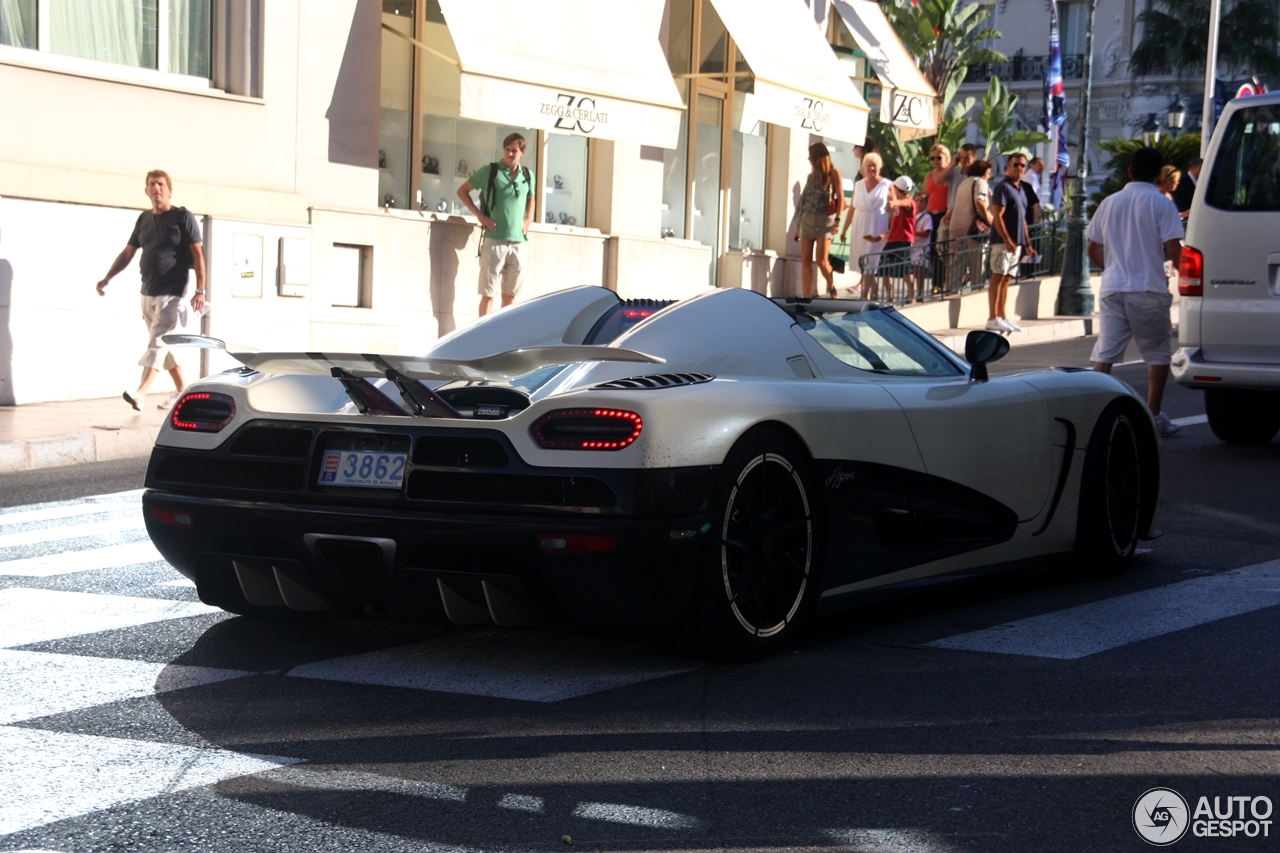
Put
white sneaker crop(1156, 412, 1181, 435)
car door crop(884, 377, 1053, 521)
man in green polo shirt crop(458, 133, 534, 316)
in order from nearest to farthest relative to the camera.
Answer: car door crop(884, 377, 1053, 521) → white sneaker crop(1156, 412, 1181, 435) → man in green polo shirt crop(458, 133, 534, 316)

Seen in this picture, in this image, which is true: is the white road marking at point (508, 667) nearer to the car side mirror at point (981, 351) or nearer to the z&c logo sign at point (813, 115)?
the car side mirror at point (981, 351)

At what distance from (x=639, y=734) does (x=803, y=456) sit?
122cm

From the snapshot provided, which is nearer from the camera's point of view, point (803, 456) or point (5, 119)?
point (803, 456)

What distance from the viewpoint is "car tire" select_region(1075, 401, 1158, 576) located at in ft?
21.6

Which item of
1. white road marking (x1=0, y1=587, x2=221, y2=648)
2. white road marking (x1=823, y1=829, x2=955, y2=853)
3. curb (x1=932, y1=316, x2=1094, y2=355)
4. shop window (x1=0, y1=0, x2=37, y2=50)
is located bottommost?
white road marking (x1=0, y1=587, x2=221, y2=648)

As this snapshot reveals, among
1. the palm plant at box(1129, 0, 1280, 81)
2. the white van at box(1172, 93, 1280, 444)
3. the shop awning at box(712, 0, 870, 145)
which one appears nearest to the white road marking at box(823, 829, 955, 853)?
the white van at box(1172, 93, 1280, 444)

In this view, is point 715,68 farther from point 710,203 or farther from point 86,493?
point 86,493

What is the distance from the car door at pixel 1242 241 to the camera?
10.5m

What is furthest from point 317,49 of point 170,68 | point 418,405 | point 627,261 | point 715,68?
point 418,405

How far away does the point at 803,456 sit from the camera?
5.16m

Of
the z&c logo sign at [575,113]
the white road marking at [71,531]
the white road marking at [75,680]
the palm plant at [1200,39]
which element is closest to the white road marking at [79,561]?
the white road marking at [71,531]

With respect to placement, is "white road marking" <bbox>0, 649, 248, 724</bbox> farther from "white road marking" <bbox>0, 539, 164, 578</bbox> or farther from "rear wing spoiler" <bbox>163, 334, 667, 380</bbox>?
"white road marking" <bbox>0, 539, 164, 578</bbox>

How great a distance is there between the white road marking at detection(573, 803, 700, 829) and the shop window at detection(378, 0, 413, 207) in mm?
13416

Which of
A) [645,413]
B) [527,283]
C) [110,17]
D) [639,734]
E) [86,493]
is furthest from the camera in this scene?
[527,283]
